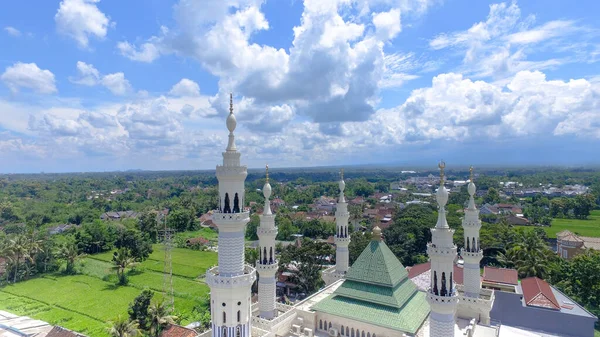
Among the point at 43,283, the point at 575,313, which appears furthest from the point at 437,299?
the point at 43,283

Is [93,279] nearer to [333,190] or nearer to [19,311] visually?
[19,311]

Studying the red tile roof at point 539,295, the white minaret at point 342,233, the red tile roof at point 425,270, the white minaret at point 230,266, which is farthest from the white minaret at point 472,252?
the white minaret at point 230,266

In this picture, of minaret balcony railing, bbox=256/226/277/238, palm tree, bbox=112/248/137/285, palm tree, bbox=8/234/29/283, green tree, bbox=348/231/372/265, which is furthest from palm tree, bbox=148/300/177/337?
palm tree, bbox=8/234/29/283

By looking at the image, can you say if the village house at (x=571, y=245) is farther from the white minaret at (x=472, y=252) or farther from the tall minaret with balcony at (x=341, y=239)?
the tall minaret with balcony at (x=341, y=239)

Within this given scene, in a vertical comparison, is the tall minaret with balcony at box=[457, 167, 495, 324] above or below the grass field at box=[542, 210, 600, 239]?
above

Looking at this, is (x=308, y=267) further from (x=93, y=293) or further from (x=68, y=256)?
(x=68, y=256)

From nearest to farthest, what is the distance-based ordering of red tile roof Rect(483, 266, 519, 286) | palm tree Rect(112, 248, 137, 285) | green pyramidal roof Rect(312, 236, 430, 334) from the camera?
green pyramidal roof Rect(312, 236, 430, 334), red tile roof Rect(483, 266, 519, 286), palm tree Rect(112, 248, 137, 285)

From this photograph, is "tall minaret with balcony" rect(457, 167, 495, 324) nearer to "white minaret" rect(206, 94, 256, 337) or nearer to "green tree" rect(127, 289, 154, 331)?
"white minaret" rect(206, 94, 256, 337)
